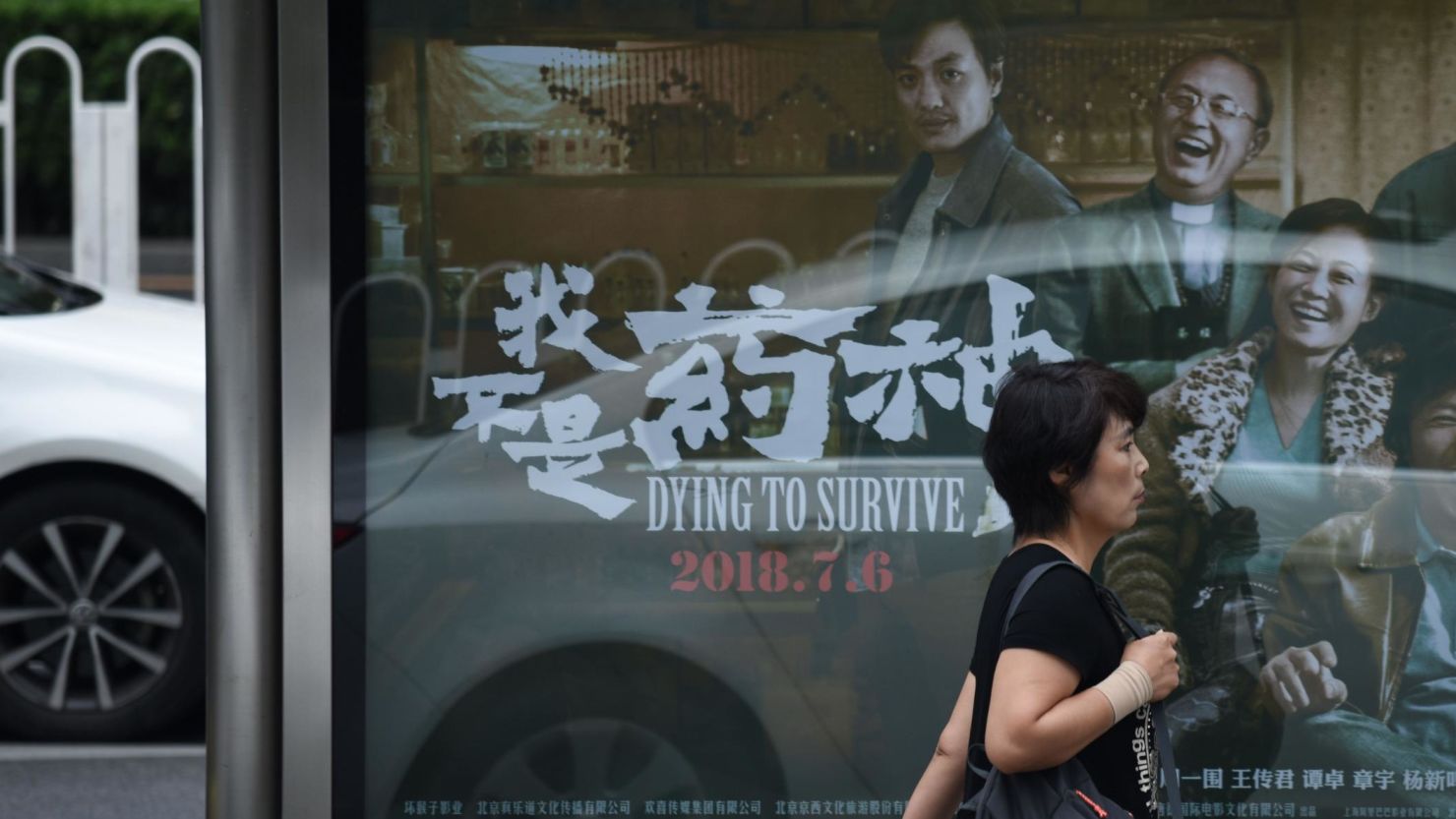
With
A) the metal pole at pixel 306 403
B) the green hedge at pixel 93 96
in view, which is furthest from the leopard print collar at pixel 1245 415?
the green hedge at pixel 93 96

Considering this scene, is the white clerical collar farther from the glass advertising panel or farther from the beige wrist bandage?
the beige wrist bandage

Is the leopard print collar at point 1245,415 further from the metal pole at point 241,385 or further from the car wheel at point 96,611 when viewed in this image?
the car wheel at point 96,611

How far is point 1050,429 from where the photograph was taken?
2.29m

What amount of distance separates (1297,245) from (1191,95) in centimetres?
33

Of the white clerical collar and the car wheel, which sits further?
the car wheel

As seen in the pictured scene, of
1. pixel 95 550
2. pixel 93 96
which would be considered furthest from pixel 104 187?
pixel 93 96

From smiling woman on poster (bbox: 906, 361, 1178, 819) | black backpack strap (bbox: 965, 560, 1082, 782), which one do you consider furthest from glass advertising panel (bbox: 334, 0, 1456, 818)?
black backpack strap (bbox: 965, 560, 1082, 782)

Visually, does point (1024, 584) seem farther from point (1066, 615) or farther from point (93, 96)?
point (93, 96)

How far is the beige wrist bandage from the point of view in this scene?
221 centimetres

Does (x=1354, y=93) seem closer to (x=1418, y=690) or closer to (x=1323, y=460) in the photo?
(x=1323, y=460)

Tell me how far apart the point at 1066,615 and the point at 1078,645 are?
4 centimetres

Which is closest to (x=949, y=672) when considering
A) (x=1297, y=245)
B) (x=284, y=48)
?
(x=1297, y=245)

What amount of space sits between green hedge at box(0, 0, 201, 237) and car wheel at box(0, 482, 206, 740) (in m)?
9.02

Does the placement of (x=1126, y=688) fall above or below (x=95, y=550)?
above
